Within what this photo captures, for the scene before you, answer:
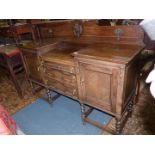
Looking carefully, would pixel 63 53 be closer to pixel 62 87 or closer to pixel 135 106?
pixel 62 87

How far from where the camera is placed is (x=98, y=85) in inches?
55.5

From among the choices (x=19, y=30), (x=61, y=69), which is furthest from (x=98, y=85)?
(x=19, y=30)

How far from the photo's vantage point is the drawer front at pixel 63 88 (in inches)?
68.0

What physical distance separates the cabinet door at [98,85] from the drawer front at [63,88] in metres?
0.13

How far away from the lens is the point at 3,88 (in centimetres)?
286

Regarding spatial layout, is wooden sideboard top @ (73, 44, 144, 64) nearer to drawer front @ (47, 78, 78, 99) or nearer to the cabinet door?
the cabinet door

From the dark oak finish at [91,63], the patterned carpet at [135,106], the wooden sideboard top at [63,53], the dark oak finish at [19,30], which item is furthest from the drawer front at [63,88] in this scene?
the dark oak finish at [19,30]

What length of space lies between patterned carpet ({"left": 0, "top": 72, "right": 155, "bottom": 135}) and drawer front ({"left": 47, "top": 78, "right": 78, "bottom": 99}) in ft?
2.07

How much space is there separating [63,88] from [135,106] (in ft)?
3.46

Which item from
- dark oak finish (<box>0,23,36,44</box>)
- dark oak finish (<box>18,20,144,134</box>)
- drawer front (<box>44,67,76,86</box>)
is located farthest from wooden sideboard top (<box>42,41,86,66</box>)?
dark oak finish (<box>0,23,36,44</box>)

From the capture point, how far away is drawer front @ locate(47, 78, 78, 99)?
5.66 ft

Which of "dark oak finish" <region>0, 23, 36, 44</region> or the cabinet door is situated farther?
"dark oak finish" <region>0, 23, 36, 44</region>

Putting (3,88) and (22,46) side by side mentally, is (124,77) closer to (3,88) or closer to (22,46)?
(22,46)
